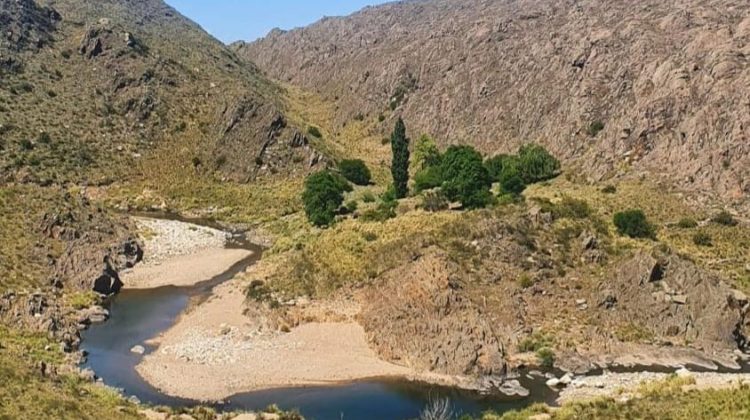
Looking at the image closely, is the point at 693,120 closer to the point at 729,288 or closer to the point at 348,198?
the point at 729,288

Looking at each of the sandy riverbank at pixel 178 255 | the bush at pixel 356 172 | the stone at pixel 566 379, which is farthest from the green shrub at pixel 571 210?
the bush at pixel 356 172

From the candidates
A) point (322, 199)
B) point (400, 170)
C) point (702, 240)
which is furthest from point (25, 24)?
point (702, 240)

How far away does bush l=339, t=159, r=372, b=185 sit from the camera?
107m

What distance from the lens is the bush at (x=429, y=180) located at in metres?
86.1

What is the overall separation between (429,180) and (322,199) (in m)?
12.8

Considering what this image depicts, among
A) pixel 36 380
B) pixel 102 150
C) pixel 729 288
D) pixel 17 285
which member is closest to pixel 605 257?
pixel 729 288

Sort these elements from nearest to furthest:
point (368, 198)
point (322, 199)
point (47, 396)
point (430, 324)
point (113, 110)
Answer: point (47, 396), point (430, 324), point (322, 199), point (368, 198), point (113, 110)

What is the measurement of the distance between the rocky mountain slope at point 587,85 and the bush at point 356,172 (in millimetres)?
21577

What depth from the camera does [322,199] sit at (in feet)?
274

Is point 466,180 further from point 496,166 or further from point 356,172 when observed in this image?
point 356,172

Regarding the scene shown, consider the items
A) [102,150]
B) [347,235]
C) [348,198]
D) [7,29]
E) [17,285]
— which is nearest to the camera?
[17,285]

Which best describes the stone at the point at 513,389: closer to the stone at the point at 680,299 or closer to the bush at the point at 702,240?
the stone at the point at 680,299

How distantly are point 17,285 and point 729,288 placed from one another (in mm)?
54284

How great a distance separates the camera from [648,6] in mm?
118250
